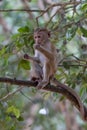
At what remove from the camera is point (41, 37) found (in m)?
2.16

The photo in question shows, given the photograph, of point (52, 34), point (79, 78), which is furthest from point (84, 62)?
point (52, 34)

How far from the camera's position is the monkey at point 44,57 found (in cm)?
213

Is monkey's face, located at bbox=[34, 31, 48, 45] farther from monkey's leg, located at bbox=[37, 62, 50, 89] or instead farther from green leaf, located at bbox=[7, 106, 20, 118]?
green leaf, located at bbox=[7, 106, 20, 118]

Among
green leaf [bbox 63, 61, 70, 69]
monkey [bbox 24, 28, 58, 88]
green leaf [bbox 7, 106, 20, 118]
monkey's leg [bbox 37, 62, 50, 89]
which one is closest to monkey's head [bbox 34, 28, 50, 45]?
monkey [bbox 24, 28, 58, 88]

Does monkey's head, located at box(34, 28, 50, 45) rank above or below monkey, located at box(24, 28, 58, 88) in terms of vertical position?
above

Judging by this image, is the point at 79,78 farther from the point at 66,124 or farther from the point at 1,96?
the point at 66,124

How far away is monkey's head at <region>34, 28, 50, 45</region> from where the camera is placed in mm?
2129

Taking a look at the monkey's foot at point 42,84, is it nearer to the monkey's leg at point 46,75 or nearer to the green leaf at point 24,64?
the monkey's leg at point 46,75

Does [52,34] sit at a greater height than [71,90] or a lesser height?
greater

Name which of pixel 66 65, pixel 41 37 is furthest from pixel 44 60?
pixel 66 65

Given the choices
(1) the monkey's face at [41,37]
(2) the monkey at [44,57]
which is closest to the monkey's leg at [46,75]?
(2) the monkey at [44,57]

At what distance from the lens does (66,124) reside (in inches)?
195

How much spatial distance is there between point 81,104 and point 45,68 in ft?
0.93

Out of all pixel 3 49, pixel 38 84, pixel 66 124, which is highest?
pixel 3 49
